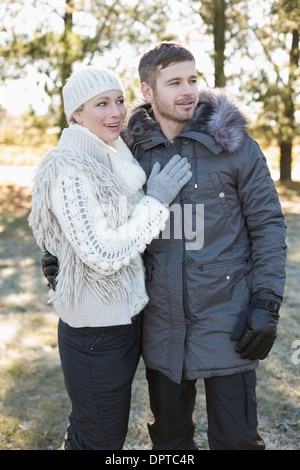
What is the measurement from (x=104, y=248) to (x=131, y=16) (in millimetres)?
8271

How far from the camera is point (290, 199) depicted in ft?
37.4

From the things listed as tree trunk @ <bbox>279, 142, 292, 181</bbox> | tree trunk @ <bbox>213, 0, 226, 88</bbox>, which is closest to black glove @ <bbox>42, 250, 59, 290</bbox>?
tree trunk @ <bbox>213, 0, 226, 88</bbox>

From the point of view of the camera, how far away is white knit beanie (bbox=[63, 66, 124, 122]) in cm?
217

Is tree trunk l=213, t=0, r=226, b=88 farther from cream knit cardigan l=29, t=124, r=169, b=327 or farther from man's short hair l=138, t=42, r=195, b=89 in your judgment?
cream knit cardigan l=29, t=124, r=169, b=327

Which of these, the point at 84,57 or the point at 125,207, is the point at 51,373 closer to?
the point at 125,207

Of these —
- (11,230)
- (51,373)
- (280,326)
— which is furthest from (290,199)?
(51,373)

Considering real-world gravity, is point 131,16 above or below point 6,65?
above

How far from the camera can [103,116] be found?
2201mm

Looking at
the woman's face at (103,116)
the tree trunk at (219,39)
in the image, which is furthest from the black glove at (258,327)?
the tree trunk at (219,39)

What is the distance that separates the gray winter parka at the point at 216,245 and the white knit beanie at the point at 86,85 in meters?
0.40

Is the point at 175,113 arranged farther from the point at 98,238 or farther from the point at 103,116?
the point at 98,238

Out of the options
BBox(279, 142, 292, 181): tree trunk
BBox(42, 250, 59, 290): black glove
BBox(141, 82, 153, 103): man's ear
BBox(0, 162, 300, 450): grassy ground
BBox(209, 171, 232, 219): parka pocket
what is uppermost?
BBox(141, 82, 153, 103): man's ear

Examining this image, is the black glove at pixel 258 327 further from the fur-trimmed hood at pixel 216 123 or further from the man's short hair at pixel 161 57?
the man's short hair at pixel 161 57
